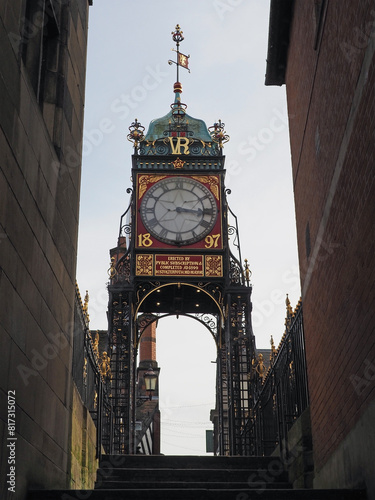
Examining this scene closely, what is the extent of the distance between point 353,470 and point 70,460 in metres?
3.63

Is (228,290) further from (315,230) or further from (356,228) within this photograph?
(356,228)

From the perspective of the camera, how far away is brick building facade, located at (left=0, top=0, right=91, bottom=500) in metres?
6.61

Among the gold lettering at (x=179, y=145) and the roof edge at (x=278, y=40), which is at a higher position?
the gold lettering at (x=179, y=145)

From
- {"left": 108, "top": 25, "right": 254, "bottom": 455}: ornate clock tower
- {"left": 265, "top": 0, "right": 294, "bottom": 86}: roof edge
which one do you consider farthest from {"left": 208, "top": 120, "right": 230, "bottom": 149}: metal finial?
{"left": 265, "top": 0, "right": 294, "bottom": 86}: roof edge

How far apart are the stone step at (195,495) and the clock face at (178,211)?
47.8ft

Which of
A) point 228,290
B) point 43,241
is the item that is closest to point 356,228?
point 43,241

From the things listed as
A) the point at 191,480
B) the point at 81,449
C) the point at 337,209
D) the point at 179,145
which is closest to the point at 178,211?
the point at 179,145

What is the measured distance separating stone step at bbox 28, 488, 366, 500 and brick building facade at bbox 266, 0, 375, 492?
287 millimetres

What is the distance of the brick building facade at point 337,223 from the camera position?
6.91 meters

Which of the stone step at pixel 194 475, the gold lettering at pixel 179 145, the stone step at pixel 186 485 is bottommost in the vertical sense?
the stone step at pixel 186 485

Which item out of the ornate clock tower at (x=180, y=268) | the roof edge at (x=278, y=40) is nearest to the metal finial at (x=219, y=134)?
the ornate clock tower at (x=180, y=268)

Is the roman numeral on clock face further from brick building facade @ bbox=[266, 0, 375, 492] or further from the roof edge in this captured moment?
brick building facade @ bbox=[266, 0, 375, 492]

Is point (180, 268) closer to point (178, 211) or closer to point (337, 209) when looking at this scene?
point (178, 211)

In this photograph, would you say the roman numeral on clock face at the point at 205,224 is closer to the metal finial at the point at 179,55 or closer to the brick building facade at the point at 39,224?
the metal finial at the point at 179,55
